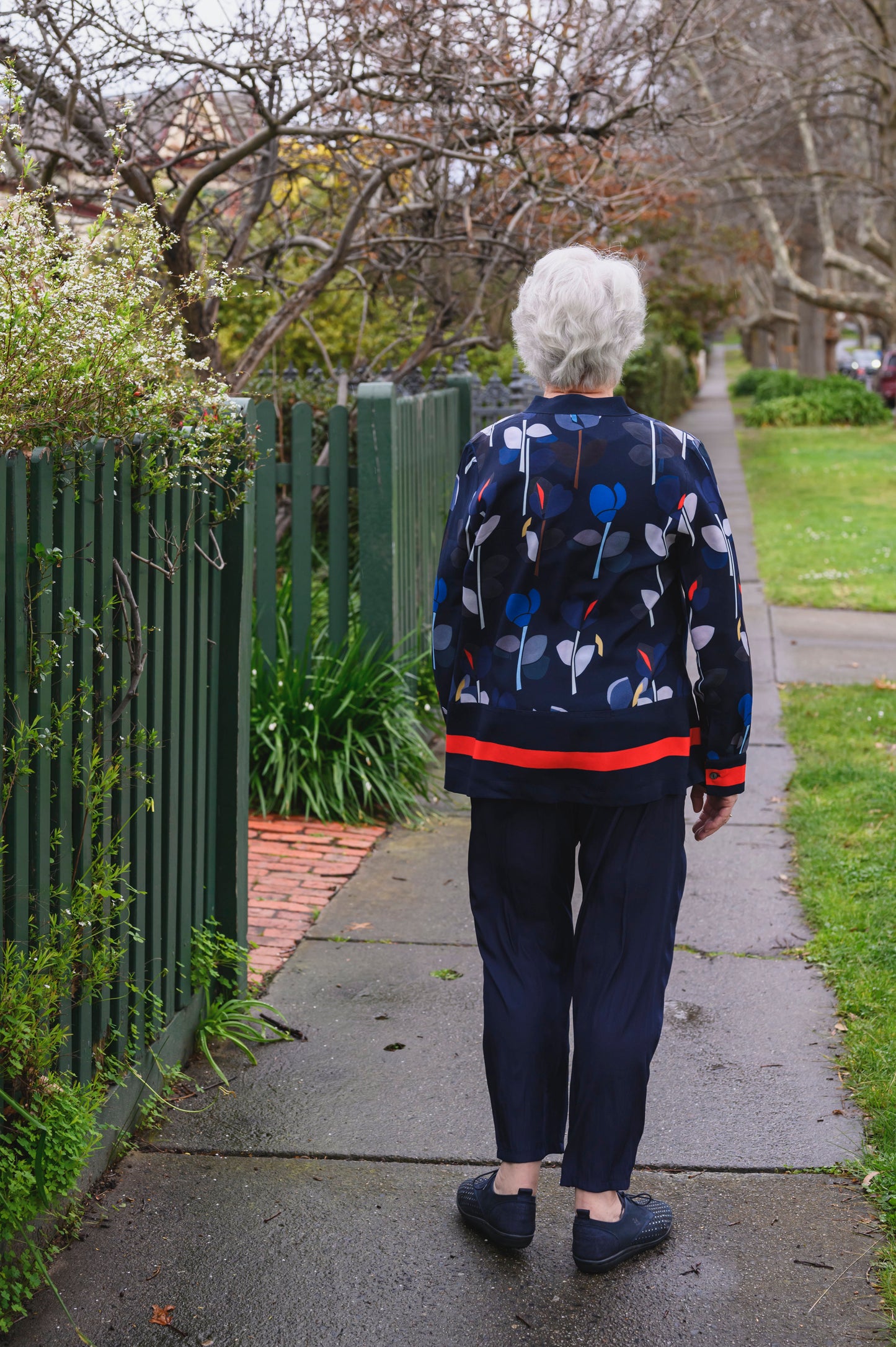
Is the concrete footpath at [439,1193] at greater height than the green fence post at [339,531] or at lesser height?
lesser

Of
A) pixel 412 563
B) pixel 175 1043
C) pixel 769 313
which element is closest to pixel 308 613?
pixel 412 563

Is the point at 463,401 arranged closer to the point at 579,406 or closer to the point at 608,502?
the point at 579,406

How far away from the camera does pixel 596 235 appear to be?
848 centimetres

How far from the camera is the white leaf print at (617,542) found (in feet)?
8.26

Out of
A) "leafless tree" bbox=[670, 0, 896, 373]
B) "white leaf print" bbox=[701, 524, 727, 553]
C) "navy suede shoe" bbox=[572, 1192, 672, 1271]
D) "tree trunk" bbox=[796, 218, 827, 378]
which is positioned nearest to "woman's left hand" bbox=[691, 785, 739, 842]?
"white leaf print" bbox=[701, 524, 727, 553]

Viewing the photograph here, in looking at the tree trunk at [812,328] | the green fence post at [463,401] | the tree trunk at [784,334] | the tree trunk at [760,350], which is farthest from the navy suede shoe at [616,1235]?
the tree trunk at [760,350]

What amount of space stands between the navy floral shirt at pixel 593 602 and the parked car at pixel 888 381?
35.9 m

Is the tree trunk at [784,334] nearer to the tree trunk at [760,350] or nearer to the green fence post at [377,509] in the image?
the tree trunk at [760,350]

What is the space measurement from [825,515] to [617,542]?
13.1 meters

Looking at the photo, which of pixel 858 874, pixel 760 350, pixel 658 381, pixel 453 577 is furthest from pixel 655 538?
pixel 760 350

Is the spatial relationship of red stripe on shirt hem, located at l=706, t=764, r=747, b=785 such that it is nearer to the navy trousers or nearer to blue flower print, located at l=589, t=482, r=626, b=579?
the navy trousers

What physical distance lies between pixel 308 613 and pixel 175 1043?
3028 millimetres

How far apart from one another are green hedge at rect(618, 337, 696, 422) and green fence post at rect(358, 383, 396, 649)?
574 cm

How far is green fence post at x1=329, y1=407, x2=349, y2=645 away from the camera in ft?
20.2
